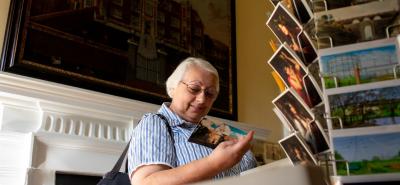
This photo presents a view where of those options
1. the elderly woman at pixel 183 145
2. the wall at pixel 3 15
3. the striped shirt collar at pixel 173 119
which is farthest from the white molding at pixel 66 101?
the striped shirt collar at pixel 173 119

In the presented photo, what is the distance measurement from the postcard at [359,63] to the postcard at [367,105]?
0.05 ft

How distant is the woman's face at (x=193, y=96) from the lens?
4.26ft

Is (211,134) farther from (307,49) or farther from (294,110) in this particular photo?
(307,49)

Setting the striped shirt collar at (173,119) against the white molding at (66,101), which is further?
the white molding at (66,101)

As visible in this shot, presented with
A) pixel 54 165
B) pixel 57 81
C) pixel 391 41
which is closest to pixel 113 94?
pixel 57 81

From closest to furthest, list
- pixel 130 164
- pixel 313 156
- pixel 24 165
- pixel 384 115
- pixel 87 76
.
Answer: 1. pixel 384 115
2. pixel 313 156
3. pixel 130 164
4. pixel 24 165
5. pixel 87 76

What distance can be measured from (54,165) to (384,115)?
1.55 metres

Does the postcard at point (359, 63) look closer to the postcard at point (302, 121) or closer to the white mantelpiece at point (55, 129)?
the postcard at point (302, 121)

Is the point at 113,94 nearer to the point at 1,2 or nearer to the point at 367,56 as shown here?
the point at 1,2

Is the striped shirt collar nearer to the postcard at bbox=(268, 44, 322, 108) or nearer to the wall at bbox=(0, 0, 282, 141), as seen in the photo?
the postcard at bbox=(268, 44, 322, 108)

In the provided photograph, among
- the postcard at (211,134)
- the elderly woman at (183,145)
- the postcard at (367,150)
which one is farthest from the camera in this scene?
the postcard at (211,134)

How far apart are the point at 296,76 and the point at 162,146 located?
0.39m

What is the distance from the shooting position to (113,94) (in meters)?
2.22

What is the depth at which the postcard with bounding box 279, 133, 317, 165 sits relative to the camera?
94 cm
